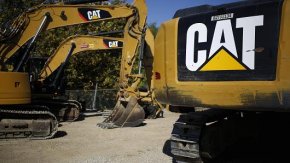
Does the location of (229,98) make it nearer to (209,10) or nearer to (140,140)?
(209,10)

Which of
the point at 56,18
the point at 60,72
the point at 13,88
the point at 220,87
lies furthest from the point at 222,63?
the point at 60,72

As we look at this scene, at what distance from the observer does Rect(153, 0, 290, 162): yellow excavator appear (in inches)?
141

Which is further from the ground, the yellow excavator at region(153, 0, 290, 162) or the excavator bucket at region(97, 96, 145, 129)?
the yellow excavator at region(153, 0, 290, 162)

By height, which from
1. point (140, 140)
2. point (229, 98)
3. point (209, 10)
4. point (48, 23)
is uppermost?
point (48, 23)

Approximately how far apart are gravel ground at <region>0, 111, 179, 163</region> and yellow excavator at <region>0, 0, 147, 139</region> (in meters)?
0.47

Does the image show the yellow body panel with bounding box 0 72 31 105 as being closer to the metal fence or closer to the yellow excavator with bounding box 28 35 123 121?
the yellow excavator with bounding box 28 35 123 121

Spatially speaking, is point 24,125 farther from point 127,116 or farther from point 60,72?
point 60,72

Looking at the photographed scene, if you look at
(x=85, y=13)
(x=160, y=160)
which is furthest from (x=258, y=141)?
(x=85, y=13)

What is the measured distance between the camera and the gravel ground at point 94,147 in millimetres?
6787

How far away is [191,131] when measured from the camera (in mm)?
4812

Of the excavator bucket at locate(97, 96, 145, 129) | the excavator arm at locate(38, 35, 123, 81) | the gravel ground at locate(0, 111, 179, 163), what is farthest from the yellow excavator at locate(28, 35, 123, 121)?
the gravel ground at locate(0, 111, 179, 163)

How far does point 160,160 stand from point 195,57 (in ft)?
9.32

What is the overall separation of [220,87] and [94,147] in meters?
4.61

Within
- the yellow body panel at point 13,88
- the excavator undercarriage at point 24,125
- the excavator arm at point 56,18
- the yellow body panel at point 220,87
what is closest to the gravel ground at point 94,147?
the excavator undercarriage at point 24,125
